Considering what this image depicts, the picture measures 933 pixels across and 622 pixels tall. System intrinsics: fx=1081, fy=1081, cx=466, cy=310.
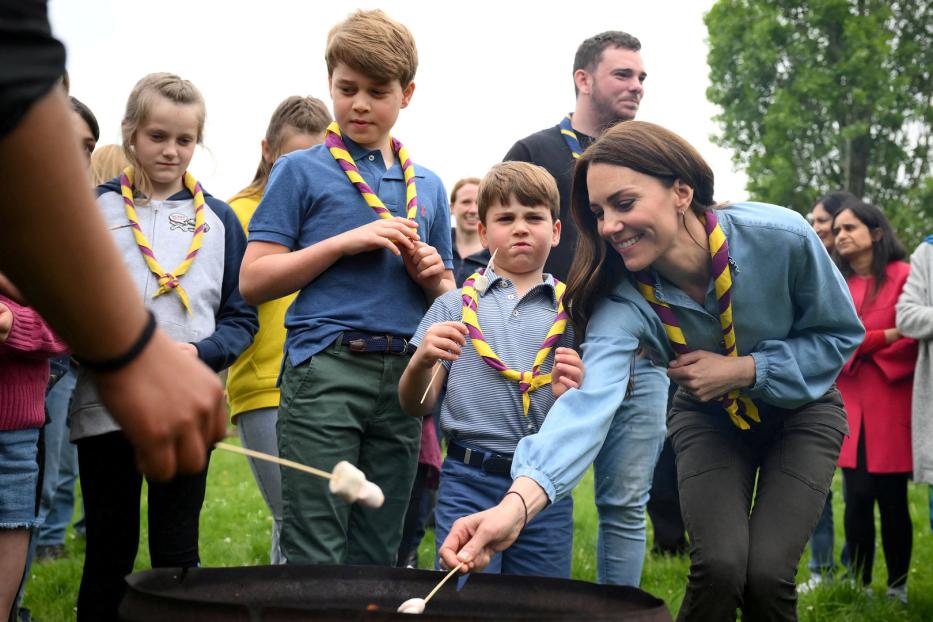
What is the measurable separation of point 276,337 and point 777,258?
207 cm

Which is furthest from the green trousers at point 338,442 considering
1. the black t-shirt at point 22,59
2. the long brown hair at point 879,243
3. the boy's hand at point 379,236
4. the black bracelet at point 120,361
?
the long brown hair at point 879,243

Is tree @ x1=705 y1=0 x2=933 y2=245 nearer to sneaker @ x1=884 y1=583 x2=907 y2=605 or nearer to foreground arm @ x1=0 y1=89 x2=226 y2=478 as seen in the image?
sneaker @ x1=884 y1=583 x2=907 y2=605

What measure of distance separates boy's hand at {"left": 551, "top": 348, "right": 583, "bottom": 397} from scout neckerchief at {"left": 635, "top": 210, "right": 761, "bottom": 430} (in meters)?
0.30

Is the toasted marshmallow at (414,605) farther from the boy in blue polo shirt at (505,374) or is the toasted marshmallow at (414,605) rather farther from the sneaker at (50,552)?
the sneaker at (50,552)

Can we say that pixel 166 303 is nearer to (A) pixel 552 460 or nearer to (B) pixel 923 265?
(A) pixel 552 460

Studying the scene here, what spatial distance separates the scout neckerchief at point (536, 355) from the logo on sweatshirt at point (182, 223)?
986mm

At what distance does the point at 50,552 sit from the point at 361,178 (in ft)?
11.4

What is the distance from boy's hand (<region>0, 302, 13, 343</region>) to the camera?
3.33 meters

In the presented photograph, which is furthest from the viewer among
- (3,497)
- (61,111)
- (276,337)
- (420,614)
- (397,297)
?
(276,337)

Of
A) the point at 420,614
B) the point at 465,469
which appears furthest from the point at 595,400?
the point at 420,614

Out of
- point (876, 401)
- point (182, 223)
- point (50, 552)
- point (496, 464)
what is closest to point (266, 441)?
point (182, 223)

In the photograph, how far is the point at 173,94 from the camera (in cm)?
395

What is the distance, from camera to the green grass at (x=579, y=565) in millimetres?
4855

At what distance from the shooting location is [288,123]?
15.4ft
